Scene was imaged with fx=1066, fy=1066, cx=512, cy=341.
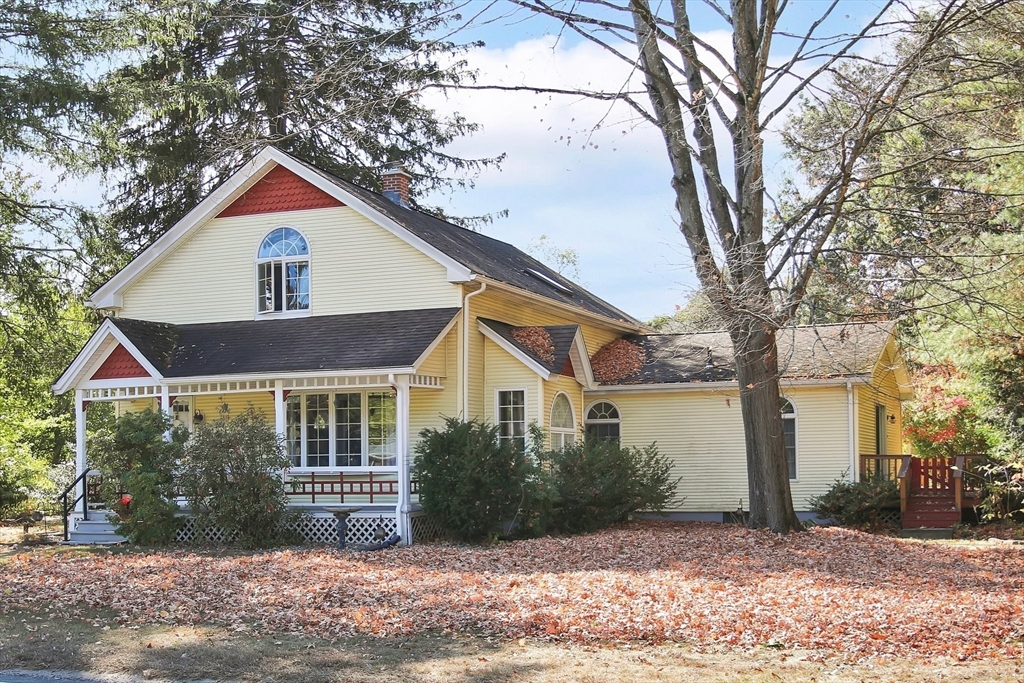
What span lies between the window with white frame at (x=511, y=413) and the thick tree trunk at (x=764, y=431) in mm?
4714

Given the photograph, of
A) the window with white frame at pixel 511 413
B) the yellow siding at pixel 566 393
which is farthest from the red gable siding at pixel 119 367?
the yellow siding at pixel 566 393

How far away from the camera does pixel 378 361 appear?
19234 millimetres

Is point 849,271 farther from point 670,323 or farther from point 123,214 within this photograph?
point 670,323

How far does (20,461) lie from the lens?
82.7 feet

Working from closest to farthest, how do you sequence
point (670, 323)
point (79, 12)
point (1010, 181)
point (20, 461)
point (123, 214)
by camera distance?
point (1010, 181)
point (79, 12)
point (20, 461)
point (123, 214)
point (670, 323)

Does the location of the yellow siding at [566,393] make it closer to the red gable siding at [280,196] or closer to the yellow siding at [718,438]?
the yellow siding at [718,438]

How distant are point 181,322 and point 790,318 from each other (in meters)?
13.3

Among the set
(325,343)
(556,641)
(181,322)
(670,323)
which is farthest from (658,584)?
(670,323)

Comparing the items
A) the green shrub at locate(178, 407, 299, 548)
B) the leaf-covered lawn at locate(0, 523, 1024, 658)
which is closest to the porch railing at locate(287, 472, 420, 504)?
the green shrub at locate(178, 407, 299, 548)

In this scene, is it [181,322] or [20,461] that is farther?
[20,461]

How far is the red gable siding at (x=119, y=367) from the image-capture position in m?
20.6

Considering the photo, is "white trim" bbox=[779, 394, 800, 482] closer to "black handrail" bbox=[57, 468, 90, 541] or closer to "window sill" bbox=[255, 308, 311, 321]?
"window sill" bbox=[255, 308, 311, 321]

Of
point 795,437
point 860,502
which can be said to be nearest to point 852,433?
point 795,437

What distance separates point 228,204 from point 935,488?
16.2 metres
